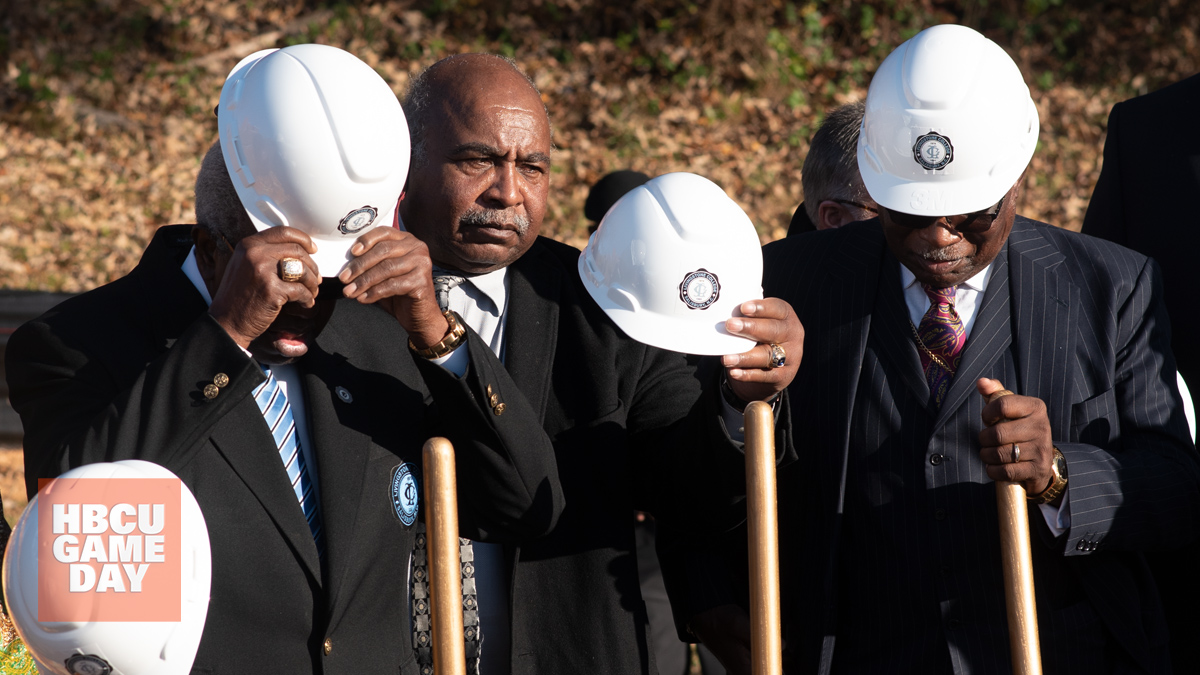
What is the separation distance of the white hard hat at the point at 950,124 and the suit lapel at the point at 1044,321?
0.93 feet

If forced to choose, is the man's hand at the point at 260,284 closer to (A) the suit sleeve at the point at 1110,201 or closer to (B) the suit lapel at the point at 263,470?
(B) the suit lapel at the point at 263,470

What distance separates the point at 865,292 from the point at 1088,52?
11.1 m

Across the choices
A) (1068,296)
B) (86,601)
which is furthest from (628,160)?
(86,601)

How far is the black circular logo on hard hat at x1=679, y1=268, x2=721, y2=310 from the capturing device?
2518 millimetres

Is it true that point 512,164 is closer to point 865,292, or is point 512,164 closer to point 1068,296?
point 865,292

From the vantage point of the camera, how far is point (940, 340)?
2.91m

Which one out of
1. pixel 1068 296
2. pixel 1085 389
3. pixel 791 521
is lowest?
pixel 791 521

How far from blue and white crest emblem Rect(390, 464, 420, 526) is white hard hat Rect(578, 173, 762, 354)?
1.93ft

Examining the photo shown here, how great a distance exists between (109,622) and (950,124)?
6.69 ft

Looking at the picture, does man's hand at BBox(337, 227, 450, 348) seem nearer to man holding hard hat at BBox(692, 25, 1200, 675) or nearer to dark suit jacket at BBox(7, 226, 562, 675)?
dark suit jacket at BBox(7, 226, 562, 675)

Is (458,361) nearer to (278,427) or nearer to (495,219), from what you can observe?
(278,427)

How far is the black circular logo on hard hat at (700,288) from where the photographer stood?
2518 mm

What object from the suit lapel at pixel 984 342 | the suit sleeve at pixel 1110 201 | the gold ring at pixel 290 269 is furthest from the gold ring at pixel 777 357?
the suit sleeve at pixel 1110 201

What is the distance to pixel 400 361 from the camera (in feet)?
8.93
